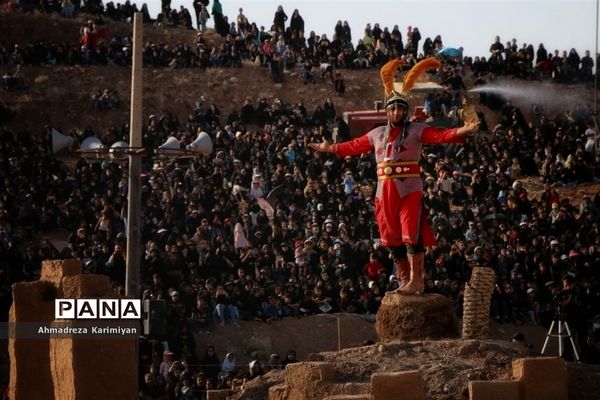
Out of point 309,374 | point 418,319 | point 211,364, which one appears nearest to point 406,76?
point 418,319

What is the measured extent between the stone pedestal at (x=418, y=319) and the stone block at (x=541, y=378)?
246 centimetres

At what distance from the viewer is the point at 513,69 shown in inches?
1811

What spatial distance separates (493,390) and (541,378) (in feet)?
2.16

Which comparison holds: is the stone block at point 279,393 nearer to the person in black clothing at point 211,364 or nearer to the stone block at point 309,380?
the stone block at point 309,380

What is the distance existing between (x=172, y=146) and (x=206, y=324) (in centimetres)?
627

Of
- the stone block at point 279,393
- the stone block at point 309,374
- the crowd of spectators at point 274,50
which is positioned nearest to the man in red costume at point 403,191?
the stone block at point 309,374

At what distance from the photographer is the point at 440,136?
57.6 ft

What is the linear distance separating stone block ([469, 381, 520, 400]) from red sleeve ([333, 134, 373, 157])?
4.77m

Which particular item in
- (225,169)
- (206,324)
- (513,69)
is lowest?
(206,324)

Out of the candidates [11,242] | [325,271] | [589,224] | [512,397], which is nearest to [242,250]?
[325,271]

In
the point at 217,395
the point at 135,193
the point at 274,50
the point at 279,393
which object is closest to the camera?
the point at 279,393

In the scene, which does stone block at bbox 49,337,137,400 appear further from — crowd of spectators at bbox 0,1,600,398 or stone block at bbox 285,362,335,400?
crowd of spectators at bbox 0,1,600,398

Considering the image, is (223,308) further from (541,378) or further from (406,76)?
(541,378)

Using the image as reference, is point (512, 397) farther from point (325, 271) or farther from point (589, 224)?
point (589, 224)
